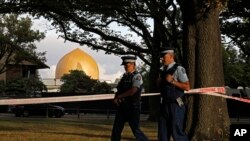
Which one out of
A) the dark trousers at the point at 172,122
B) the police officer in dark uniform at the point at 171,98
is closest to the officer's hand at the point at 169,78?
the police officer in dark uniform at the point at 171,98

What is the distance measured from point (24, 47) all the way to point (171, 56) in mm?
43735

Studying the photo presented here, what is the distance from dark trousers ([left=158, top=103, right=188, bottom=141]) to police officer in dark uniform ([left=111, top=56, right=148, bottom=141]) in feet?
4.35

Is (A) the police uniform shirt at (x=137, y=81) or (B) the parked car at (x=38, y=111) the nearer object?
(A) the police uniform shirt at (x=137, y=81)

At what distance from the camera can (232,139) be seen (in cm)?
559

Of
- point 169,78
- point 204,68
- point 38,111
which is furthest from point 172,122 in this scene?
point 38,111

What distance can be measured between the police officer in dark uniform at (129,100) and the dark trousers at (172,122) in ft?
4.35

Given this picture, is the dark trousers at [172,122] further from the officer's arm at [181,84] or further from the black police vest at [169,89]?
the officer's arm at [181,84]

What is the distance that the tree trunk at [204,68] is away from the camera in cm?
1120

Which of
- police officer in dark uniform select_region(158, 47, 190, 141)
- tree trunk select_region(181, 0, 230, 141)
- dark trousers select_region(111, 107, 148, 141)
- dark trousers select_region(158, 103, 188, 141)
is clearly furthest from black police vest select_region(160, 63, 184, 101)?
tree trunk select_region(181, 0, 230, 141)

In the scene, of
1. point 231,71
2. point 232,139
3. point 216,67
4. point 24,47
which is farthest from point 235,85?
point 232,139

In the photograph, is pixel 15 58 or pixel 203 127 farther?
pixel 15 58

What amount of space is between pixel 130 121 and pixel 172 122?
1.70 metres

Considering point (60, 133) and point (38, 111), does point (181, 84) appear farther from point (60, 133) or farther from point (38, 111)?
point (38, 111)

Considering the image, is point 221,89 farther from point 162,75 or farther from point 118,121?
point 162,75
